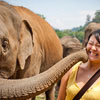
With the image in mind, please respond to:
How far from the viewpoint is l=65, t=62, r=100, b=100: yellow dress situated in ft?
5.59

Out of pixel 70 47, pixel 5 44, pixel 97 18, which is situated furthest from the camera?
pixel 97 18

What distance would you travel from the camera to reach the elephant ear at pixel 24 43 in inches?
126

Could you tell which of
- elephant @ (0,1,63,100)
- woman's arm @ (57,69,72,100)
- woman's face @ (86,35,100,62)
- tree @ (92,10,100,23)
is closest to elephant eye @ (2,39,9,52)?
elephant @ (0,1,63,100)

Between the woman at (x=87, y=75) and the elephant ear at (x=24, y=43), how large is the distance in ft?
4.46

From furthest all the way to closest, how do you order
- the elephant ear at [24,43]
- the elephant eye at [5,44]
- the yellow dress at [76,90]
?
1. the elephant ear at [24,43]
2. the elephant eye at [5,44]
3. the yellow dress at [76,90]

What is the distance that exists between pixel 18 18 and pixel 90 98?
177 centimetres

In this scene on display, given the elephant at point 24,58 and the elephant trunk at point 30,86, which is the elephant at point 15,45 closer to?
the elephant at point 24,58

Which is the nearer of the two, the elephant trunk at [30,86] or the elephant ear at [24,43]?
the elephant trunk at [30,86]

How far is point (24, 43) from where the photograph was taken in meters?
3.28

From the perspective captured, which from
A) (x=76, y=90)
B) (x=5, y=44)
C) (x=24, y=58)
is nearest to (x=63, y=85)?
(x=76, y=90)

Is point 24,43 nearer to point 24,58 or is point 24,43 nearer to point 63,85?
point 24,58

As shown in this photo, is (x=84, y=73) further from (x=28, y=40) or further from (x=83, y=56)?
(x=28, y=40)

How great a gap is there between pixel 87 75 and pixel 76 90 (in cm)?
14

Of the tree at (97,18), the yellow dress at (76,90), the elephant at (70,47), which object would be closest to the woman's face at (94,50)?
the yellow dress at (76,90)
